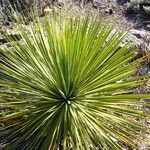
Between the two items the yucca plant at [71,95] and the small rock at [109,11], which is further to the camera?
the small rock at [109,11]

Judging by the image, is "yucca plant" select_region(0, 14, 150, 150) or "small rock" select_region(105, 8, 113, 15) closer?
"yucca plant" select_region(0, 14, 150, 150)

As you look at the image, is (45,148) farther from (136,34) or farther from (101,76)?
(136,34)

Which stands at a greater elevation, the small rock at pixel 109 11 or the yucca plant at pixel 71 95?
the small rock at pixel 109 11

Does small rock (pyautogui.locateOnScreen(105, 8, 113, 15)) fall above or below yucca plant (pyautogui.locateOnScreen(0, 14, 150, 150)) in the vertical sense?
above

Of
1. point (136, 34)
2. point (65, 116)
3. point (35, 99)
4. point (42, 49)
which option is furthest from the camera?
point (136, 34)

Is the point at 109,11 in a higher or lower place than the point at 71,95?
higher

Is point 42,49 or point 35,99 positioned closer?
point 35,99

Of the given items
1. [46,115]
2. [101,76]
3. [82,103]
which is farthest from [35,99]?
[101,76]

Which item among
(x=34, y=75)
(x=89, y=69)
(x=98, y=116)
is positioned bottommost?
(x=98, y=116)

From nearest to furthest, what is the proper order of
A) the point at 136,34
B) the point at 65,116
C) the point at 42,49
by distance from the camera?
the point at 65,116 < the point at 42,49 < the point at 136,34

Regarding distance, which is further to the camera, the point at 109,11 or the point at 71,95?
the point at 109,11

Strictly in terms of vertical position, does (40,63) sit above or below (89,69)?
above
